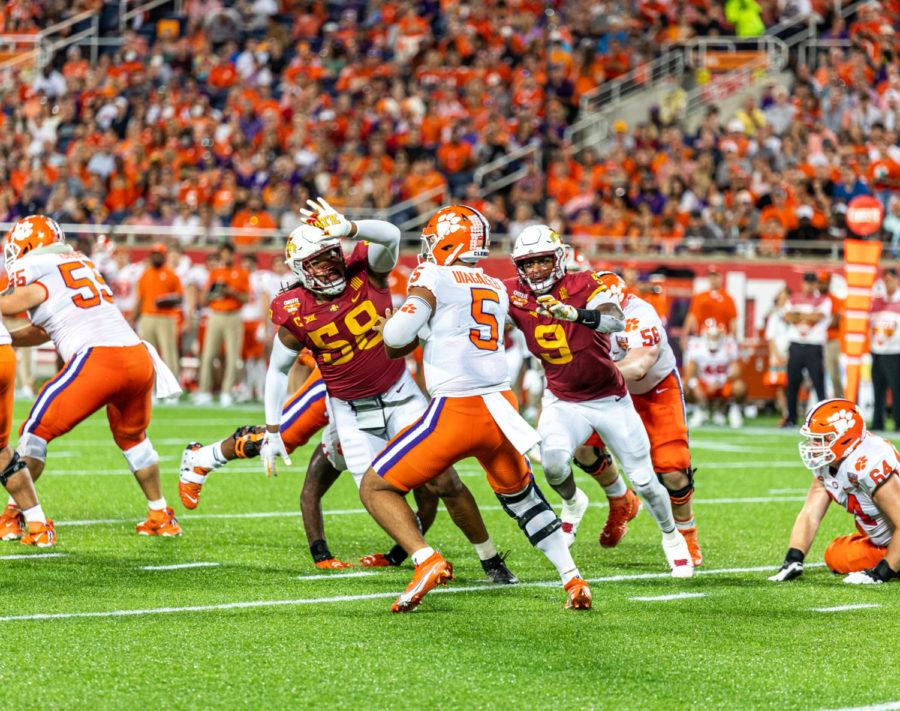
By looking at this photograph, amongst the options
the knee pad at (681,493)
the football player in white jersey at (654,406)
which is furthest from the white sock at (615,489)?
the knee pad at (681,493)

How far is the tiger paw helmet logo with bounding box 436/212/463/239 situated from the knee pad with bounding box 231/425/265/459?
6.49 ft

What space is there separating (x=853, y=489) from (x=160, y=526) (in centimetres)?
383

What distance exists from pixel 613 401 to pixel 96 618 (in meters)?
2.75

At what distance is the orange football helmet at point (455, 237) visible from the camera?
255 inches

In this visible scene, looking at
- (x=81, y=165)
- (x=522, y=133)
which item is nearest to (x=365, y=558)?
(x=522, y=133)

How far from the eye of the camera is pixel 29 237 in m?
8.01

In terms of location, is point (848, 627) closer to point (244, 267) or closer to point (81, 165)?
point (244, 267)

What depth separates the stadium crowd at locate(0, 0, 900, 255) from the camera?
18844mm

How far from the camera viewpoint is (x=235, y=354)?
17.9 metres

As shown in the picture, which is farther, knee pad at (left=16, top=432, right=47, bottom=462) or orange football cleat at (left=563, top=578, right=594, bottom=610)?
knee pad at (left=16, top=432, right=47, bottom=462)

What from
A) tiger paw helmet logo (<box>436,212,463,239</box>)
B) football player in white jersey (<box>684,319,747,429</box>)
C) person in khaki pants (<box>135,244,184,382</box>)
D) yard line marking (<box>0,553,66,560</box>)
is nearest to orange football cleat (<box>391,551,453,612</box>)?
tiger paw helmet logo (<box>436,212,463,239</box>)

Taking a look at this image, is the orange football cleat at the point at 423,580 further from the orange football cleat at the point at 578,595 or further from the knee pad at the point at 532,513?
the orange football cleat at the point at 578,595

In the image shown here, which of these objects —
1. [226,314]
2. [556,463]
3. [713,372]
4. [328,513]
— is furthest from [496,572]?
[226,314]

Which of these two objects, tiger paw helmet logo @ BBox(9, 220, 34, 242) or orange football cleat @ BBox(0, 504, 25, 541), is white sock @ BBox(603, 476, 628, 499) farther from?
tiger paw helmet logo @ BBox(9, 220, 34, 242)
